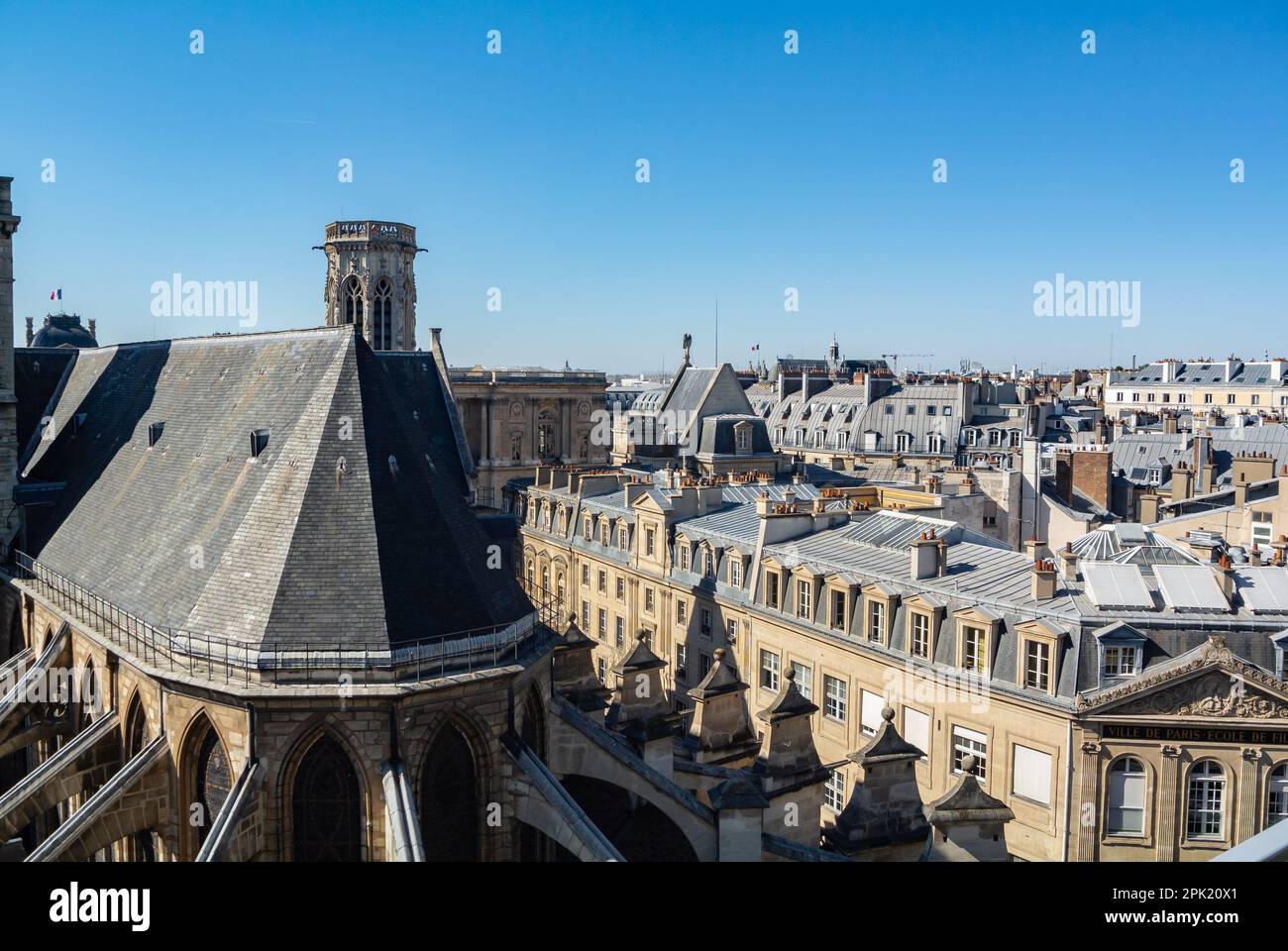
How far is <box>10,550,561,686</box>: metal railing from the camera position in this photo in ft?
56.3

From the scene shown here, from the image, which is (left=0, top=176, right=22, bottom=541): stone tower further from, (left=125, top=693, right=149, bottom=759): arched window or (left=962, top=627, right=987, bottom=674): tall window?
(left=962, top=627, right=987, bottom=674): tall window

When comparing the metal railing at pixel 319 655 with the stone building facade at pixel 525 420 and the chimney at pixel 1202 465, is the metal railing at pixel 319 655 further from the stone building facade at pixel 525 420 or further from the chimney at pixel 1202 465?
the chimney at pixel 1202 465

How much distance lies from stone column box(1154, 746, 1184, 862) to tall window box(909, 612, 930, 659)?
627cm

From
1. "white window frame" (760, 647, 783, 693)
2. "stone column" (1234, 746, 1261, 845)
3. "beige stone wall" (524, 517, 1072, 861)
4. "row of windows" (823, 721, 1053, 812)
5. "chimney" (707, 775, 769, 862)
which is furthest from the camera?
"white window frame" (760, 647, 783, 693)

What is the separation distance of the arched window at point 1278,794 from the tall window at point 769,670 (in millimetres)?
14051

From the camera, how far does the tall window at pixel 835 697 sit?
101ft

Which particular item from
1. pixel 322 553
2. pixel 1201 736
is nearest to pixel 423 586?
pixel 322 553

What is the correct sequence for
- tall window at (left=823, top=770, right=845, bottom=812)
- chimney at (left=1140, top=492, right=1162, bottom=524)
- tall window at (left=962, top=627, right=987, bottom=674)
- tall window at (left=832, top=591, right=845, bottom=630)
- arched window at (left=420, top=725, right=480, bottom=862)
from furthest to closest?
1. chimney at (left=1140, top=492, right=1162, bottom=524)
2. tall window at (left=832, top=591, right=845, bottom=630)
3. tall window at (left=823, top=770, right=845, bottom=812)
4. tall window at (left=962, top=627, right=987, bottom=674)
5. arched window at (left=420, top=725, right=480, bottom=862)

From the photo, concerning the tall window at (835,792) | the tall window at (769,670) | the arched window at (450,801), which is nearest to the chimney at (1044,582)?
the tall window at (835,792)

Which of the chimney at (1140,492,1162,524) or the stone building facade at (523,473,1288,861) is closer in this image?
the stone building facade at (523,473,1288,861)

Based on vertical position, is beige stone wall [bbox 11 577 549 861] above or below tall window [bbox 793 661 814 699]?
above

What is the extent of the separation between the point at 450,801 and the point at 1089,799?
1538cm

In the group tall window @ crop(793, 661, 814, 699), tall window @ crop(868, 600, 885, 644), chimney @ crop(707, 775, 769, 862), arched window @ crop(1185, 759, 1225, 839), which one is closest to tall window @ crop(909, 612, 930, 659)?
tall window @ crop(868, 600, 885, 644)
